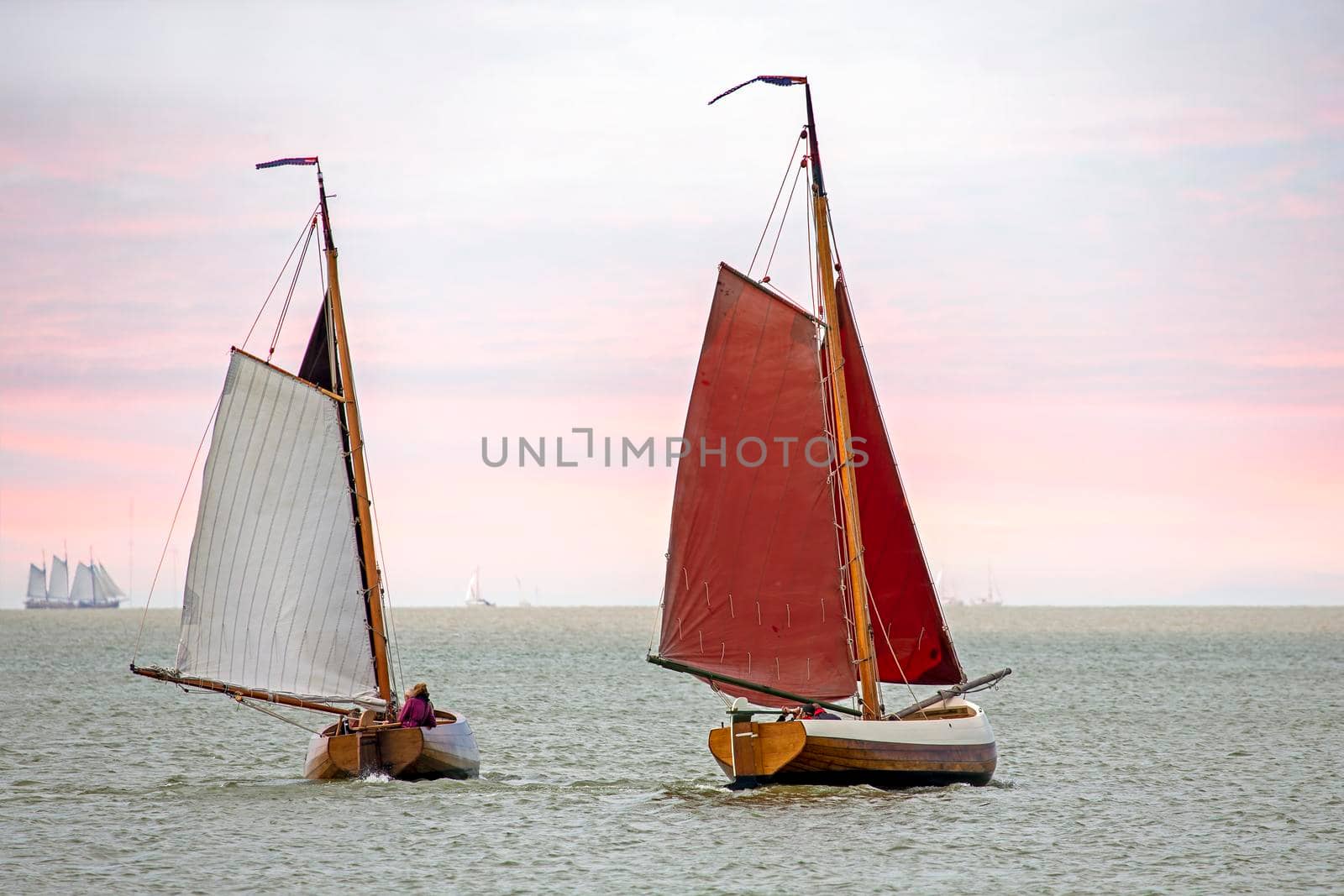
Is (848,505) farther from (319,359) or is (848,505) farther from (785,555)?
(319,359)

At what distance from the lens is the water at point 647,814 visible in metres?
27.2

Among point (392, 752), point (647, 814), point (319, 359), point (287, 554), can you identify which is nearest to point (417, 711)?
point (392, 752)

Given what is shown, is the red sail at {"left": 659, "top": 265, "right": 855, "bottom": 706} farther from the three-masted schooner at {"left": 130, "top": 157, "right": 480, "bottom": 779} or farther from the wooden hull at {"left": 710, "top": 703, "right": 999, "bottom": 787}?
the three-masted schooner at {"left": 130, "top": 157, "right": 480, "bottom": 779}

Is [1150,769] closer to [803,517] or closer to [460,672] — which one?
[803,517]

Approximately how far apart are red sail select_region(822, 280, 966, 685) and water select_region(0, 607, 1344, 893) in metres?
2.86

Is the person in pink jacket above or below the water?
above

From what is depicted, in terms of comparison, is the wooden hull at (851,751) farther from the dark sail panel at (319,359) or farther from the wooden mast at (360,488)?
the dark sail panel at (319,359)

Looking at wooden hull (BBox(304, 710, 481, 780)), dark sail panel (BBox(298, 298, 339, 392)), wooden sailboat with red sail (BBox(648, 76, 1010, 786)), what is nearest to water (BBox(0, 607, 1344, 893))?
wooden hull (BBox(304, 710, 481, 780))

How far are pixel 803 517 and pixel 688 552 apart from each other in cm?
255

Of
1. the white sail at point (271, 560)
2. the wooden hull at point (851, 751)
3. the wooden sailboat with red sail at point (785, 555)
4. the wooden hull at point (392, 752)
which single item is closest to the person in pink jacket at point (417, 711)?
the wooden hull at point (392, 752)

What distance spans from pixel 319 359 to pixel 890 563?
13351 mm

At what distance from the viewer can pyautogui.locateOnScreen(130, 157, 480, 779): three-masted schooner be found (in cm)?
3488

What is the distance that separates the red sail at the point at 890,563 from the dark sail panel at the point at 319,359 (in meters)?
11.3

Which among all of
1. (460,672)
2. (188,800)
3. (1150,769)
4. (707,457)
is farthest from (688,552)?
(460,672)
